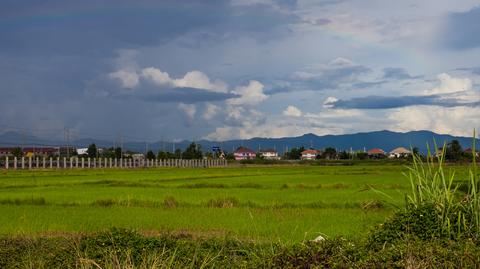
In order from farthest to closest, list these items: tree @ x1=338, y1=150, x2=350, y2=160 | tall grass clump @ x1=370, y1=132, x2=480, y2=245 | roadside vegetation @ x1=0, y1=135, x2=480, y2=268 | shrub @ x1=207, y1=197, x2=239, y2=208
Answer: tree @ x1=338, y1=150, x2=350, y2=160 < shrub @ x1=207, y1=197, x2=239, y2=208 < tall grass clump @ x1=370, y1=132, x2=480, y2=245 < roadside vegetation @ x1=0, y1=135, x2=480, y2=268

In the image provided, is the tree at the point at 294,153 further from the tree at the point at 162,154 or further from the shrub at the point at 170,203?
the shrub at the point at 170,203

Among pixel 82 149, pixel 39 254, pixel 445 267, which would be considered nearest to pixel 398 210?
pixel 445 267

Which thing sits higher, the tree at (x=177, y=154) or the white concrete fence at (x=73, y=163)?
the tree at (x=177, y=154)

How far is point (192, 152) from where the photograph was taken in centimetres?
12112

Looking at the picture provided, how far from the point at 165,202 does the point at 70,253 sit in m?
11.6

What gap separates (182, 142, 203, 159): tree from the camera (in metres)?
120

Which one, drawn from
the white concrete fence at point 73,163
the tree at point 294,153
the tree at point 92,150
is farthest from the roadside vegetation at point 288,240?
the tree at point 294,153

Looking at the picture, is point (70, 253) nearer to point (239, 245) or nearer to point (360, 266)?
point (239, 245)

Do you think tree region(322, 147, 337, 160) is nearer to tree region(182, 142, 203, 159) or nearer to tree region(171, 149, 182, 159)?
tree region(182, 142, 203, 159)

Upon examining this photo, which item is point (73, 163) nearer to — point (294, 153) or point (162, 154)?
point (162, 154)

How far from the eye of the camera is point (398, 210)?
299 inches

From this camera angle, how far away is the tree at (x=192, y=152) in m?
120

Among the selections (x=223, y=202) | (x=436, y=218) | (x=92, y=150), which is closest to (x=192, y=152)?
(x=92, y=150)

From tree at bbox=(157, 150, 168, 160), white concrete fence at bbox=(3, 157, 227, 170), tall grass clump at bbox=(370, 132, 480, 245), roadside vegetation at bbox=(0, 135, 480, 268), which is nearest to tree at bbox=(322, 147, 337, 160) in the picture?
tree at bbox=(157, 150, 168, 160)
